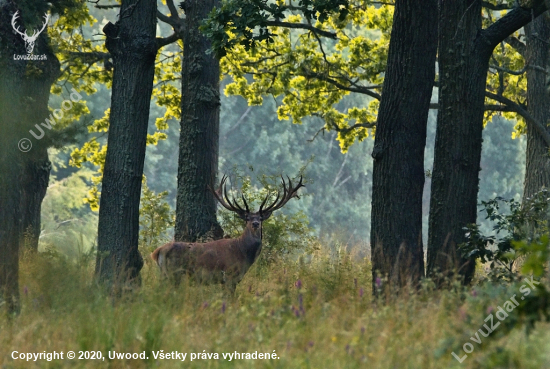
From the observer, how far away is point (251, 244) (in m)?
11.8

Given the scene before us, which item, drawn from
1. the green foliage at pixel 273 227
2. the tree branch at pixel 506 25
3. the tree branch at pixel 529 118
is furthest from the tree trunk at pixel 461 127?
the tree branch at pixel 529 118

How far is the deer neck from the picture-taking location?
1171cm

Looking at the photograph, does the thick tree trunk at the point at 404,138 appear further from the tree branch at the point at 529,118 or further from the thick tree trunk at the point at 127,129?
A: the tree branch at the point at 529,118

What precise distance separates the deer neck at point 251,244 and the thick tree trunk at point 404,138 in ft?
7.45

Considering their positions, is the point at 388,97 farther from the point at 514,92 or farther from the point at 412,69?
the point at 514,92

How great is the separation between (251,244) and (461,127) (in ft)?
11.4

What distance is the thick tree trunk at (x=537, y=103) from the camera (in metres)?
18.0

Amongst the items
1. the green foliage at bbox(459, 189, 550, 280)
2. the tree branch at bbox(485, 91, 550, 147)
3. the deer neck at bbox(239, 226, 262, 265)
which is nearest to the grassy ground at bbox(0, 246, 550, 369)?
the green foliage at bbox(459, 189, 550, 280)

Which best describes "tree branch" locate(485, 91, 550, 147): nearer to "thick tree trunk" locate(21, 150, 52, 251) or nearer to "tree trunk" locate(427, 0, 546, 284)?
"tree trunk" locate(427, 0, 546, 284)

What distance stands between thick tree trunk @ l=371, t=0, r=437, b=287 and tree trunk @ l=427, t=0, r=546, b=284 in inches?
15.1

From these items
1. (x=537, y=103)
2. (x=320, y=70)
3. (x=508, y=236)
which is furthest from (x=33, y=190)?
(x=537, y=103)

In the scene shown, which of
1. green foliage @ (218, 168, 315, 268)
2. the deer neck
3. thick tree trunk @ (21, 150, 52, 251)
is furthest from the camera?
thick tree trunk @ (21, 150, 52, 251)

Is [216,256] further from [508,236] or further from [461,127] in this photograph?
[508,236]

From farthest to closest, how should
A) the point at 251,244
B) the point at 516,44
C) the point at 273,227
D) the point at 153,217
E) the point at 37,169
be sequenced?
1. the point at 516,44
2. the point at 153,217
3. the point at 37,169
4. the point at 273,227
5. the point at 251,244
